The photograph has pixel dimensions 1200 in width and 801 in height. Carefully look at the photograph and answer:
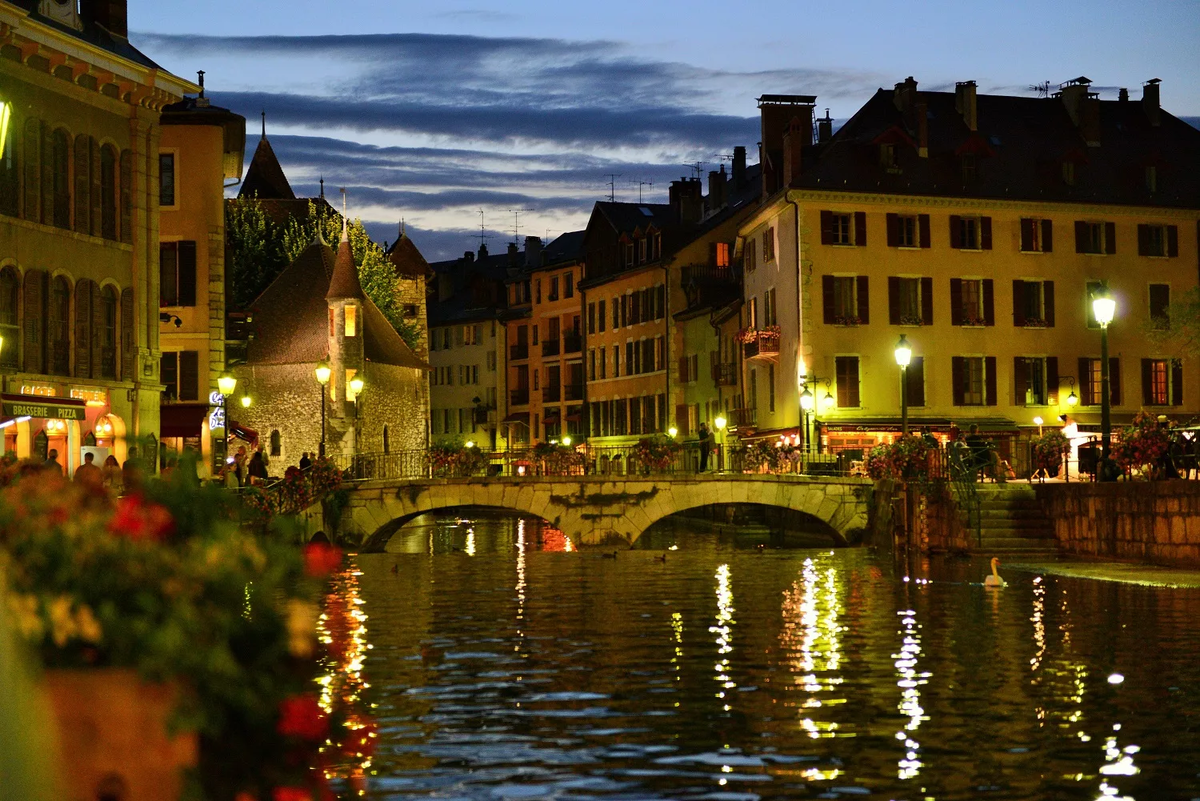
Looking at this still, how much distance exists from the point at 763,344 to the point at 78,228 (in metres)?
26.5

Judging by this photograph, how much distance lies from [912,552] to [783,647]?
20.7 meters

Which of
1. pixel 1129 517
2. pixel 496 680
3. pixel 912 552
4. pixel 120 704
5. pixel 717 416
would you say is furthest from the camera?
pixel 717 416

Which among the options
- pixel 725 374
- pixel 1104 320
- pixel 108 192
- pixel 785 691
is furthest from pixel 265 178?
pixel 785 691

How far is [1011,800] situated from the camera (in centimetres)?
986

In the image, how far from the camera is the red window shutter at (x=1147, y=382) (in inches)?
2243

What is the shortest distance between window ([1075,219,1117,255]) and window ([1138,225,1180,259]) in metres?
1.00

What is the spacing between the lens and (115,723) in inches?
215

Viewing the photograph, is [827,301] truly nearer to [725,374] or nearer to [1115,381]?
[1115,381]

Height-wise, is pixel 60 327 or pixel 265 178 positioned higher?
pixel 265 178

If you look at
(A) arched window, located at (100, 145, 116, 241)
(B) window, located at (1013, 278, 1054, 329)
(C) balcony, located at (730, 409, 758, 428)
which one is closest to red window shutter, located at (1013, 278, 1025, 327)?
(B) window, located at (1013, 278, 1054, 329)

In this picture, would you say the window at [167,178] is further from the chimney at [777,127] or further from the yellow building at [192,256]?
the chimney at [777,127]

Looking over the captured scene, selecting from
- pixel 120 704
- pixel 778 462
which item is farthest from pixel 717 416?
pixel 120 704

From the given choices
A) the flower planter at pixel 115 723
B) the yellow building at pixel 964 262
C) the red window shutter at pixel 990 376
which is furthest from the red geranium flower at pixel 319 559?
the red window shutter at pixel 990 376

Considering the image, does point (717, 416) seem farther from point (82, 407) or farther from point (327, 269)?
point (82, 407)
